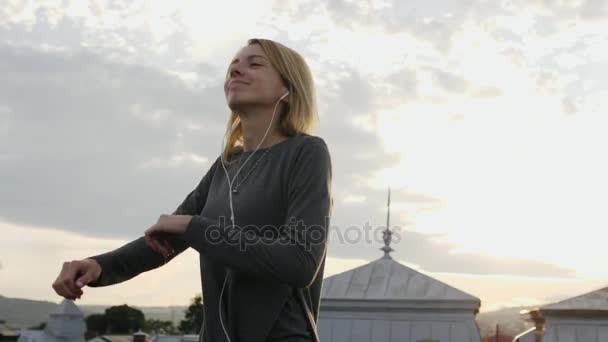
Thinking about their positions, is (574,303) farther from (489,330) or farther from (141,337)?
(141,337)

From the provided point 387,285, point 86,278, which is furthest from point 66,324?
point 86,278

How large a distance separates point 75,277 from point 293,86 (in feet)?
3.17

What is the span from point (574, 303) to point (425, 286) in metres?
2.46

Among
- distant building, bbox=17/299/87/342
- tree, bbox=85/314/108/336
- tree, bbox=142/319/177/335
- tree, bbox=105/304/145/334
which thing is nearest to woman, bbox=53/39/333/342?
distant building, bbox=17/299/87/342

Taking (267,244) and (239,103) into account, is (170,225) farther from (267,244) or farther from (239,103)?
(239,103)

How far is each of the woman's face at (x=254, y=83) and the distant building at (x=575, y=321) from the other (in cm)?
1022

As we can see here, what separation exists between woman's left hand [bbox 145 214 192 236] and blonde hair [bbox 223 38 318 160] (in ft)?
1.84

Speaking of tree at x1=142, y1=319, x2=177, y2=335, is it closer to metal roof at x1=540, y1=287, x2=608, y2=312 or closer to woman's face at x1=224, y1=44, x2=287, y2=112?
metal roof at x1=540, y1=287, x2=608, y2=312

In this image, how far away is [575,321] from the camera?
486 inches

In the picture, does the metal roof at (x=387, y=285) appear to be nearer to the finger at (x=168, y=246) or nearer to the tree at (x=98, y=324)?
the finger at (x=168, y=246)

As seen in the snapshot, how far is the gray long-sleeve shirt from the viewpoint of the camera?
255 centimetres

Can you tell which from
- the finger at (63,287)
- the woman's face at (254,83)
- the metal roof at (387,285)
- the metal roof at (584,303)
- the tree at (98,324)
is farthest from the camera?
the tree at (98,324)

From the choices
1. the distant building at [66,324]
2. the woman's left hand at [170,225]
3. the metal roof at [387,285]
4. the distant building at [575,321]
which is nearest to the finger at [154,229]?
the woman's left hand at [170,225]

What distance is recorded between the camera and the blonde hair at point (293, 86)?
9.81ft
